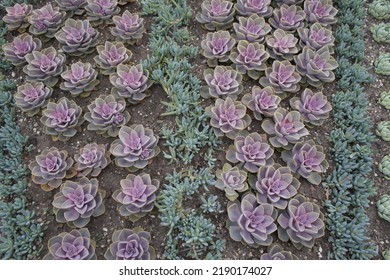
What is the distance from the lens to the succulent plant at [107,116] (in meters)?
2.79

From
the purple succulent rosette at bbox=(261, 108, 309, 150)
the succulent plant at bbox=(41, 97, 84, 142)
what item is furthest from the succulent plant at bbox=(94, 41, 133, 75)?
the purple succulent rosette at bbox=(261, 108, 309, 150)

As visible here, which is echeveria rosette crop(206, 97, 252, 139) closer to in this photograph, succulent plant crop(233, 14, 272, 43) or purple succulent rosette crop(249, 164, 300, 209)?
purple succulent rosette crop(249, 164, 300, 209)

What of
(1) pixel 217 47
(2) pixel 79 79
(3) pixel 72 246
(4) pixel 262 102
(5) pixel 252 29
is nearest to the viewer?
(3) pixel 72 246

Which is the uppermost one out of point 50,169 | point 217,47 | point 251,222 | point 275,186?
point 217,47

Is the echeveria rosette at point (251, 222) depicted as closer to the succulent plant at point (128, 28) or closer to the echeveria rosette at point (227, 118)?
the echeveria rosette at point (227, 118)

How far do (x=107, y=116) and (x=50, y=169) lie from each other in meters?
0.54

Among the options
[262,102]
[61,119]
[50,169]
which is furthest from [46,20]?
[262,102]

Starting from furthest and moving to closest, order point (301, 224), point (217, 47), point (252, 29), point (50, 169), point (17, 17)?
point (17, 17) < point (252, 29) < point (217, 47) < point (50, 169) < point (301, 224)

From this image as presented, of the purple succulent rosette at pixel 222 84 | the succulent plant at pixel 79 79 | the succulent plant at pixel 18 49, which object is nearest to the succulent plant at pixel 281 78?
the purple succulent rosette at pixel 222 84

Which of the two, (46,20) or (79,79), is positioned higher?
(46,20)

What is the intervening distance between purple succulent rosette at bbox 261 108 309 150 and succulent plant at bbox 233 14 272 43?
2.39 feet

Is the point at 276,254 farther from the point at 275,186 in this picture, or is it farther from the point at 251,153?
the point at 251,153

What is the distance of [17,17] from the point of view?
3305mm

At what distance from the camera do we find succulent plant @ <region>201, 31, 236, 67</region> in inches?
121
